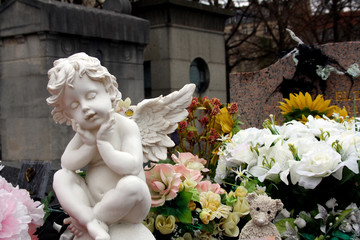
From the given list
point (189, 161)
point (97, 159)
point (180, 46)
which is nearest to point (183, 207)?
point (189, 161)

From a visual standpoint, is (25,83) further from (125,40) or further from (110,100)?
(110,100)

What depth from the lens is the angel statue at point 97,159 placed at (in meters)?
1.90

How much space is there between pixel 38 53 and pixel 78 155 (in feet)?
13.9

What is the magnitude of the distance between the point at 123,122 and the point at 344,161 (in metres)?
Result: 1.14

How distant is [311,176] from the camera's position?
235 cm

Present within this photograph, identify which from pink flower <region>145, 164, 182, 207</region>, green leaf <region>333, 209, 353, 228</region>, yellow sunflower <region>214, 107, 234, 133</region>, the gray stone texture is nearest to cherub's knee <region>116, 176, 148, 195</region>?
pink flower <region>145, 164, 182, 207</region>

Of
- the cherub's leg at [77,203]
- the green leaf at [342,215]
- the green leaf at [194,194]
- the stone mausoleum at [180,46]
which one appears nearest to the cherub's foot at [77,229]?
the cherub's leg at [77,203]

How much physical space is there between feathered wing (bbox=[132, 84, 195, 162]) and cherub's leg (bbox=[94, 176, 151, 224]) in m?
0.38

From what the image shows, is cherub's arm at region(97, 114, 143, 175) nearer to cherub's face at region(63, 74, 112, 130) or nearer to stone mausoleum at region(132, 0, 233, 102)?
cherub's face at region(63, 74, 112, 130)

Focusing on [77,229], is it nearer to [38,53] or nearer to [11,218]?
[11,218]

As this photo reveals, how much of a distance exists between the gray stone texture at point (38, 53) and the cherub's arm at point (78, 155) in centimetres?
397

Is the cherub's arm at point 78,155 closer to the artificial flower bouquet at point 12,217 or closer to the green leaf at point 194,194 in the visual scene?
the artificial flower bouquet at point 12,217

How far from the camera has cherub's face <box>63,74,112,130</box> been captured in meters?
1.90

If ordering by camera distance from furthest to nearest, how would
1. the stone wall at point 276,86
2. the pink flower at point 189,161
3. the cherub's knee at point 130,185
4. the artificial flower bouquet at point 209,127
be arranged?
the stone wall at point 276,86 < the artificial flower bouquet at point 209,127 < the pink flower at point 189,161 < the cherub's knee at point 130,185
